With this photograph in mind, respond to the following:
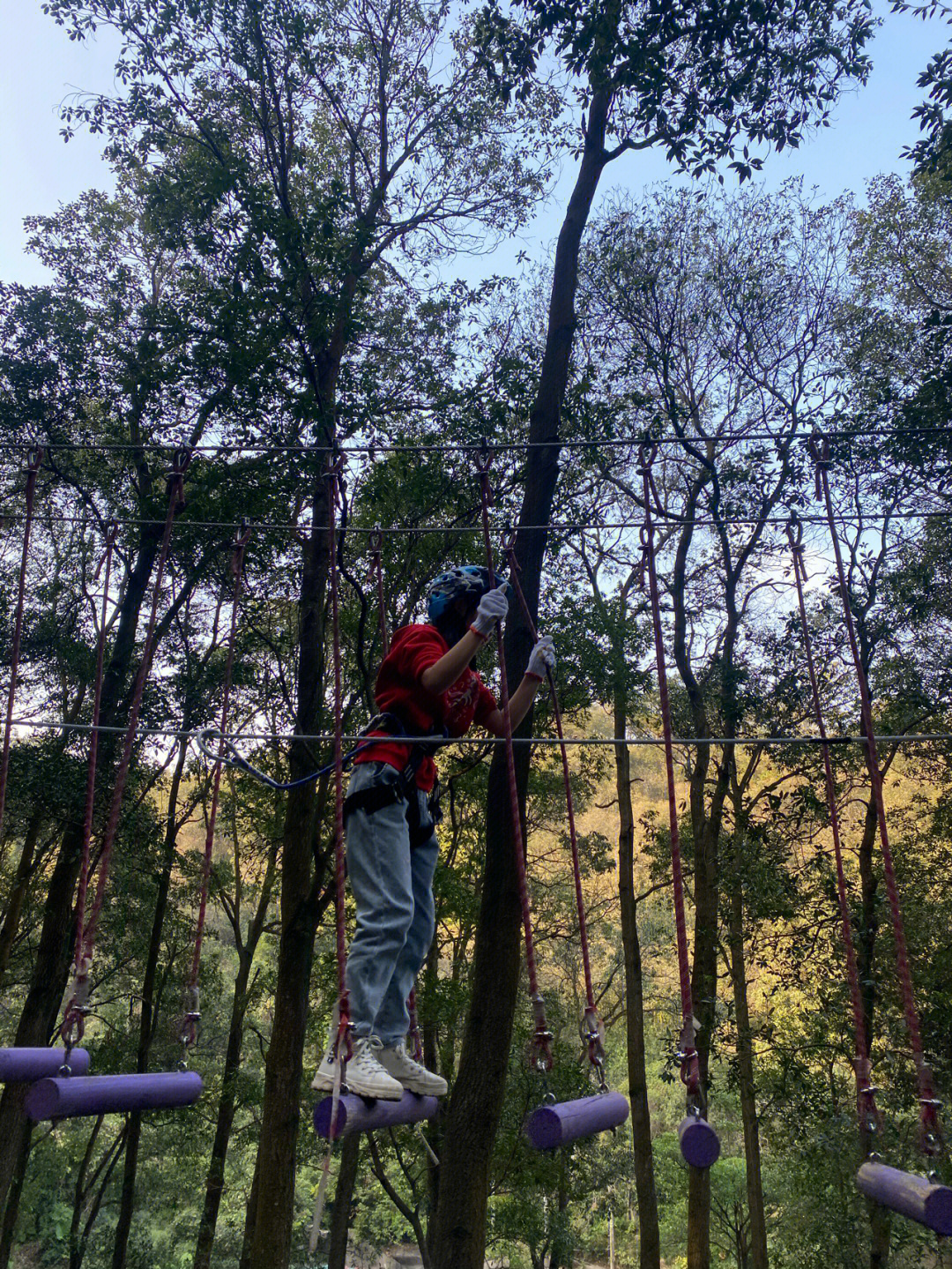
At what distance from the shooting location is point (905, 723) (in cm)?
1024

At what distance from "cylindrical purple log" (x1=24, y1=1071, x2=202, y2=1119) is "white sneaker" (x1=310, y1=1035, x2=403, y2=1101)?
1.73 ft

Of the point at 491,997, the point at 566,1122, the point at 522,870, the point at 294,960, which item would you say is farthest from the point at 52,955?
the point at 566,1122

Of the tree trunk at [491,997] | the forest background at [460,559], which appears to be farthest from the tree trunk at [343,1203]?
the tree trunk at [491,997]

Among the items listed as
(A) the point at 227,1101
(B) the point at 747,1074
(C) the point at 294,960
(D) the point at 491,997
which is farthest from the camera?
(A) the point at 227,1101

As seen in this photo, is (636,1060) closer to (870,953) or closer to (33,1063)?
(870,953)

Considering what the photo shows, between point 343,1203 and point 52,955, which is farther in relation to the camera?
point 343,1203

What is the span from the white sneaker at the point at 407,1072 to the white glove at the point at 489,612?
1.18 m

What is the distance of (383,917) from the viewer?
8.85 ft

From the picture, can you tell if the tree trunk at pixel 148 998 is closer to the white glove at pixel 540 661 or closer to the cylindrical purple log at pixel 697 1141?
the white glove at pixel 540 661

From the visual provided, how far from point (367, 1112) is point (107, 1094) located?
775 millimetres

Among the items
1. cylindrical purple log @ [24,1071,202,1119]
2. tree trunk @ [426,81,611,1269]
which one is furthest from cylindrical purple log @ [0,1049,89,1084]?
tree trunk @ [426,81,611,1269]

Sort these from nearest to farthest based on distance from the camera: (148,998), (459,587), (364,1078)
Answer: (364,1078) < (459,587) < (148,998)

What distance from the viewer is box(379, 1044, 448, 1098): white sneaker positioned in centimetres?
272

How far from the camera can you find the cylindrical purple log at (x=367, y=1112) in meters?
2.29
